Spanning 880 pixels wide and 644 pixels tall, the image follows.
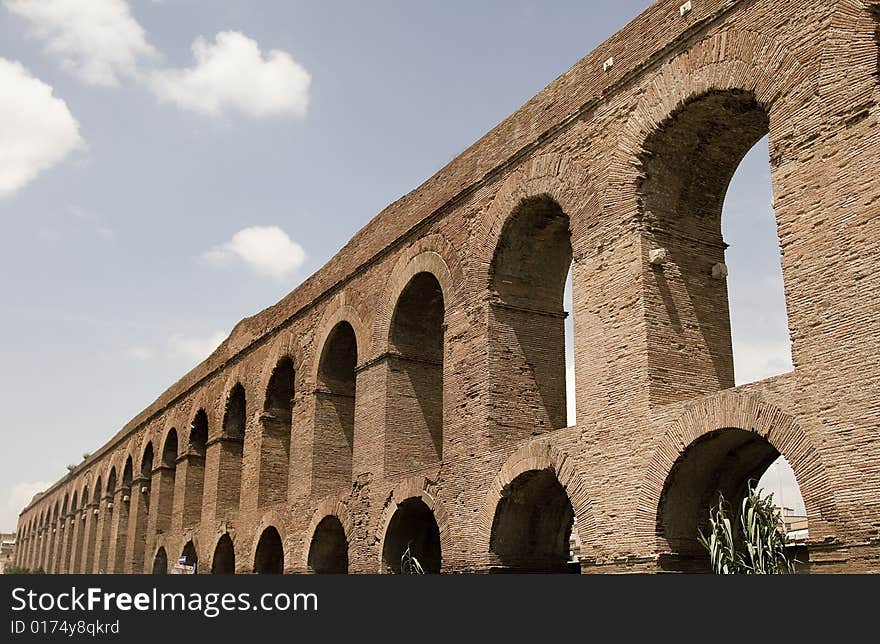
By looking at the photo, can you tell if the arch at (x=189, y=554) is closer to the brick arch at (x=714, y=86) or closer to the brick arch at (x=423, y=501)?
the brick arch at (x=423, y=501)

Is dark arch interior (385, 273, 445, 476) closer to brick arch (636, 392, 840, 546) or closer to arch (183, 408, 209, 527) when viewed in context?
brick arch (636, 392, 840, 546)

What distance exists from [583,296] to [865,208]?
3291 mm

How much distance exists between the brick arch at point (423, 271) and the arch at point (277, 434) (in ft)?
13.5

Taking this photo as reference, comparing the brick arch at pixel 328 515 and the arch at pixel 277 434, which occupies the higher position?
the arch at pixel 277 434

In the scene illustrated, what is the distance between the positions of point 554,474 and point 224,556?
10.9 metres

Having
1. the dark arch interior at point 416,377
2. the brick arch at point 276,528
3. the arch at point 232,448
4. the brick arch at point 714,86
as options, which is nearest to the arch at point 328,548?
the brick arch at point 276,528

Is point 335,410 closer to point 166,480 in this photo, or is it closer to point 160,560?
point 160,560

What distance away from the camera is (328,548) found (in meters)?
15.3

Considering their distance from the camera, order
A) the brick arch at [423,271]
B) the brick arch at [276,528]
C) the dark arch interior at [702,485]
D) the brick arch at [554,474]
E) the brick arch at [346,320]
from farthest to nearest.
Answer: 1. the brick arch at [276,528]
2. the brick arch at [346,320]
3. the brick arch at [423,271]
4. the brick arch at [554,474]
5. the dark arch interior at [702,485]

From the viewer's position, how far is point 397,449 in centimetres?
1359

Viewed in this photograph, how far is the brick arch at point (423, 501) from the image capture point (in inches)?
460

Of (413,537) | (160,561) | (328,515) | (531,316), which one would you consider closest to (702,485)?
(531,316)

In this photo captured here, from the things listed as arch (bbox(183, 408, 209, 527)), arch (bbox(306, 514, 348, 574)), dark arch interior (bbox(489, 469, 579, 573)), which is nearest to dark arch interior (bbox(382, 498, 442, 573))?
dark arch interior (bbox(489, 469, 579, 573))

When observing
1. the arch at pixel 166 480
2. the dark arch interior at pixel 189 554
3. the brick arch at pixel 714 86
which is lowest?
the dark arch interior at pixel 189 554
